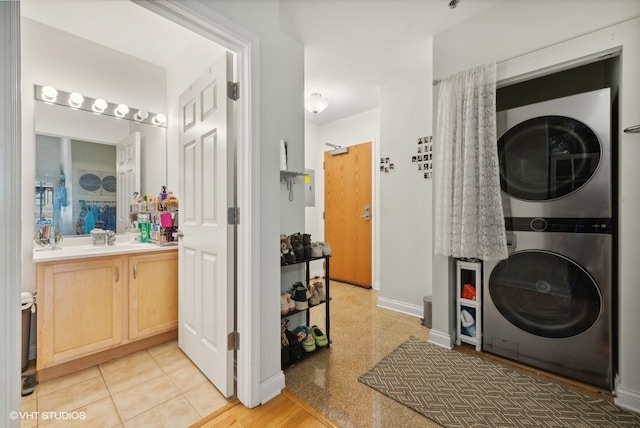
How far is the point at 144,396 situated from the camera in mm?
1581

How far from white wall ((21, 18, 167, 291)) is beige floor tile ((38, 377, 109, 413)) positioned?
0.83m

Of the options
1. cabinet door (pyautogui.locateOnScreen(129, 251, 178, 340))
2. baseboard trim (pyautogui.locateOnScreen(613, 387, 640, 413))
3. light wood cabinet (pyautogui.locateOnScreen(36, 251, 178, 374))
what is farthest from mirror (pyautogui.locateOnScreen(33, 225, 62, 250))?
baseboard trim (pyautogui.locateOnScreen(613, 387, 640, 413))

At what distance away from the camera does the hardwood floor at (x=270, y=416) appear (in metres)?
1.36

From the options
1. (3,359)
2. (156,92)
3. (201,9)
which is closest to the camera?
(3,359)

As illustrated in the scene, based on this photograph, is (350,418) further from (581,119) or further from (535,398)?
(581,119)

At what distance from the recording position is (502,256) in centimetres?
179

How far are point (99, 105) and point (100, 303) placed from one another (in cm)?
166

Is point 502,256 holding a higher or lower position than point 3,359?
higher

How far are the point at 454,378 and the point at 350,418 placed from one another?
30.4 inches

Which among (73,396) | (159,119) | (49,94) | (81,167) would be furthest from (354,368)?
(49,94)

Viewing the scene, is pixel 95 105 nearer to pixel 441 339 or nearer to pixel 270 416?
pixel 270 416

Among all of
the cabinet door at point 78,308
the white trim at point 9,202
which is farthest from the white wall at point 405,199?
the white trim at point 9,202

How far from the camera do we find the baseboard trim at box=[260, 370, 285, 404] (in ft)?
5.00

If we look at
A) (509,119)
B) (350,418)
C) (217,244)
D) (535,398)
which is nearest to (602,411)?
(535,398)
